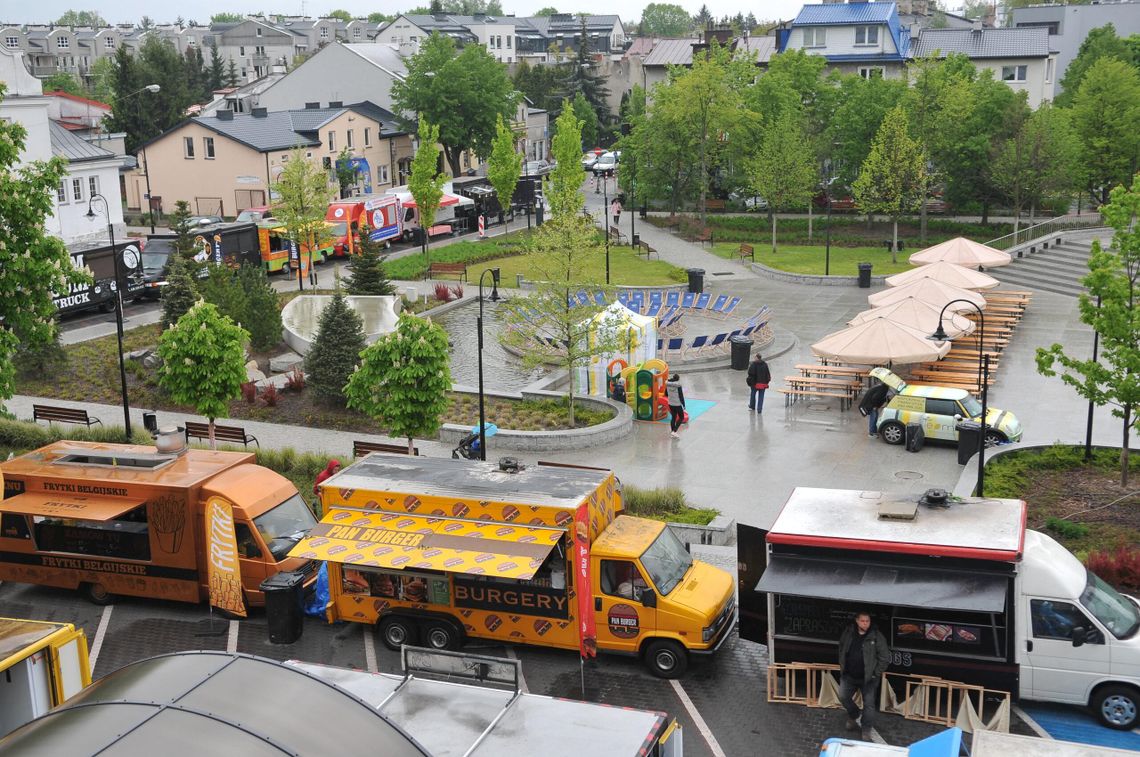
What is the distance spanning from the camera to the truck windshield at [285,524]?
16812 millimetres

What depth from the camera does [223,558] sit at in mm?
16500

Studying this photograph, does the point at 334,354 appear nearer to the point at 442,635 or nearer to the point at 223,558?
the point at 223,558

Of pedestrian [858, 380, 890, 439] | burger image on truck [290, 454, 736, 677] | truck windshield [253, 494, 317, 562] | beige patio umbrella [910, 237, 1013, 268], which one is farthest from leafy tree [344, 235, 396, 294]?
burger image on truck [290, 454, 736, 677]

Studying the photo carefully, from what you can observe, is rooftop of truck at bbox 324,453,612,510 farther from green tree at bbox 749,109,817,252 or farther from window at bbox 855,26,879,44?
window at bbox 855,26,879,44

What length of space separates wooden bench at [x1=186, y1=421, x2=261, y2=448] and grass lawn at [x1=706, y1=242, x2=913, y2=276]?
1026 inches

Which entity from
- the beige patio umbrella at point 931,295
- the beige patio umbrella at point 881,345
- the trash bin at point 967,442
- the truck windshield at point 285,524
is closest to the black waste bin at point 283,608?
the truck windshield at point 285,524

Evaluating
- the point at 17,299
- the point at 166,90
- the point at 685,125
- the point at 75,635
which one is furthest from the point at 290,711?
the point at 166,90

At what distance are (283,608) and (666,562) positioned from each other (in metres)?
5.15

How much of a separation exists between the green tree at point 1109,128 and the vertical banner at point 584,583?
146ft

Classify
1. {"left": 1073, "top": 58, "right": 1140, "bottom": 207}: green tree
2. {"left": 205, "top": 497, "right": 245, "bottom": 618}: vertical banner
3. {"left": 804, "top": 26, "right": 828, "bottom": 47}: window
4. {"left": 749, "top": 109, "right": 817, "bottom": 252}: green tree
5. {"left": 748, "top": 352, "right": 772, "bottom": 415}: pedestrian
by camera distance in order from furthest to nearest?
{"left": 804, "top": 26, "right": 828, "bottom": 47}: window, {"left": 1073, "top": 58, "right": 1140, "bottom": 207}: green tree, {"left": 749, "top": 109, "right": 817, "bottom": 252}: green tree, {"left": 748, "top": 352, "right": 772, "bottom": 415}: pedestrian, {"left": 205, "top": 497, "right": 245, "bottom": 618}: vertical banner

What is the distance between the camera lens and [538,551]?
1431 centimetres

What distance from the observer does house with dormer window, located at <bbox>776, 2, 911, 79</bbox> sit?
69.9 metres

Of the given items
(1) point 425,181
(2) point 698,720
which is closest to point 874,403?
(2) point 698,720

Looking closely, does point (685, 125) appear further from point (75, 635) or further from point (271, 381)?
point (75, 635)
